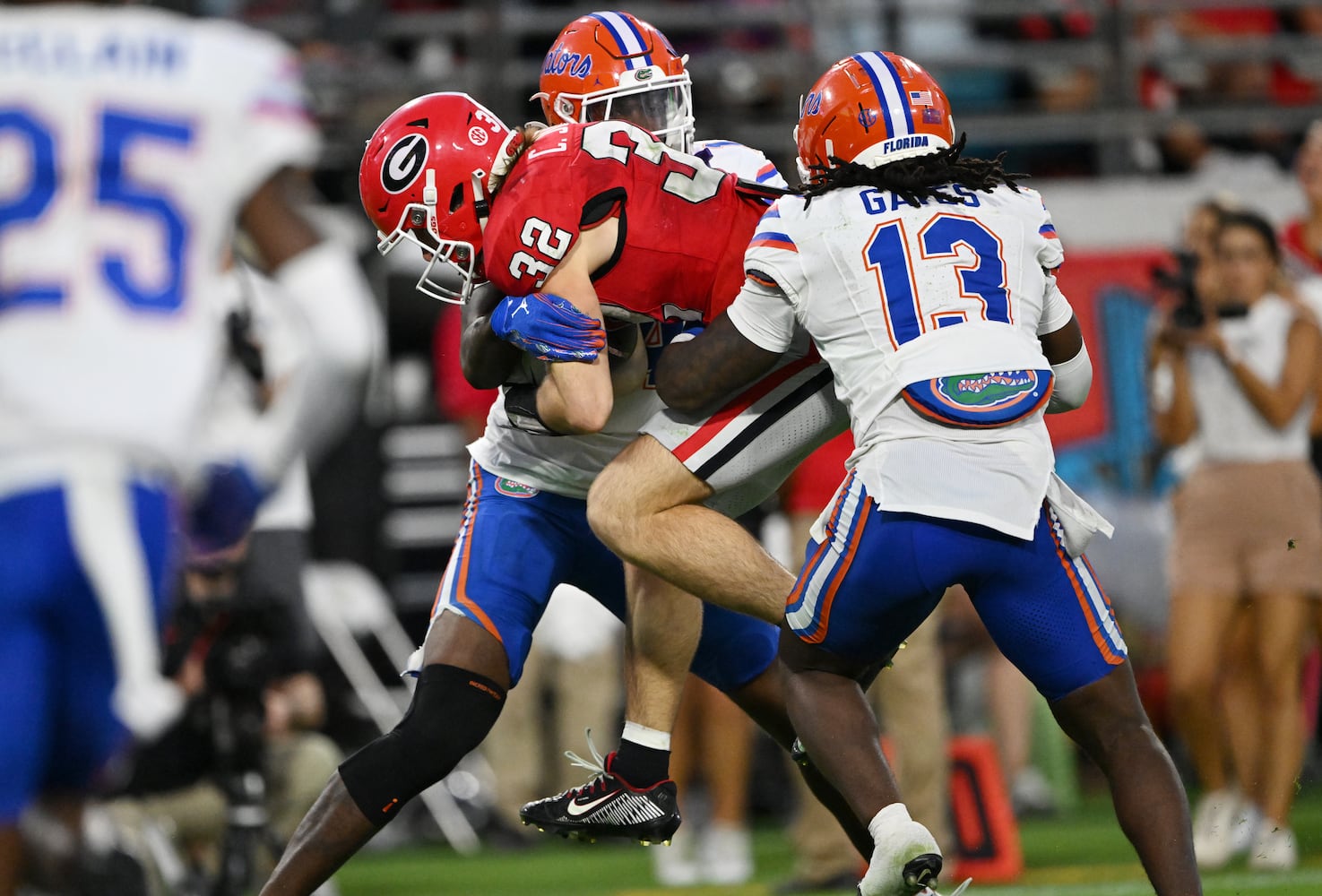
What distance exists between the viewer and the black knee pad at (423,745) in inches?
169

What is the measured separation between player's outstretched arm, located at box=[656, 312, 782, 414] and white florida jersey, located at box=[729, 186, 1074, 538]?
1.7 inches

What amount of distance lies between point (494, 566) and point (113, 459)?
61.2 inches

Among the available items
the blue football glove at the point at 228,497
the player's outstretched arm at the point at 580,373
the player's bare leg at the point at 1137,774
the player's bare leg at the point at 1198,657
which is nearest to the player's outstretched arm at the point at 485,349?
the player's outstretched arm at the point at 580,373

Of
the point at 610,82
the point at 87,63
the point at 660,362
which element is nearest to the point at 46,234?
the point at 87,63

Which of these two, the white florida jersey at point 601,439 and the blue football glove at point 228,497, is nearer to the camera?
the blue football glove at point 228,497

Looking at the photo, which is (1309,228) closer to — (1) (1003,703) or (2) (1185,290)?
(2) (1185,290)

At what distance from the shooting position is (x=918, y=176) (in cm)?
402

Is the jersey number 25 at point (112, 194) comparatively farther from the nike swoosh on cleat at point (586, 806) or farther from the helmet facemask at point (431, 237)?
the nike swoosh on cleat at point (586, 806)

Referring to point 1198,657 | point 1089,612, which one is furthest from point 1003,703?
point 1089,612

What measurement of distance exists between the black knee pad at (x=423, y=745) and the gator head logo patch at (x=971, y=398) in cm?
124

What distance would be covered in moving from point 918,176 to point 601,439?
110 cm

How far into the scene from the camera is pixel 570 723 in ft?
30.3

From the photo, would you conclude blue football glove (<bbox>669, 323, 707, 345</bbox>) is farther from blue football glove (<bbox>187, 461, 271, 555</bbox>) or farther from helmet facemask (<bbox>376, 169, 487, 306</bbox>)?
blue football glove (<bbox>187, 461, 271, 555</bbox>)

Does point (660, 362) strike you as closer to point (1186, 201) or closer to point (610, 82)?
point (610, 82)
